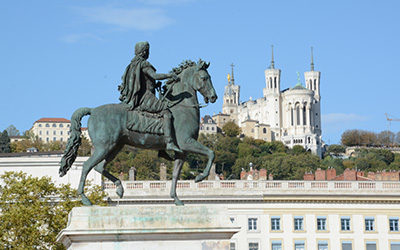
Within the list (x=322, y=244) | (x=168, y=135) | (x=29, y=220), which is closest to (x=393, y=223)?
(x=322, y=244)

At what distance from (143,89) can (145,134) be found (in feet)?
3.17

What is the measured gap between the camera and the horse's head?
66.1 ft

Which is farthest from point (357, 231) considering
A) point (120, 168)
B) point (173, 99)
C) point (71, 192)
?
point (120, 168)

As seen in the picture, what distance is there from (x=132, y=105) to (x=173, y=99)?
93cm

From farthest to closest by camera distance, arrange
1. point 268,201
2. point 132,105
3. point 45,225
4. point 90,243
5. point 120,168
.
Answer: point 120,168 < point 268,201 < point 45,225 < point 132,105 < point 90,243

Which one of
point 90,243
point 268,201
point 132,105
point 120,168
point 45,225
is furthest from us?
point 120,168

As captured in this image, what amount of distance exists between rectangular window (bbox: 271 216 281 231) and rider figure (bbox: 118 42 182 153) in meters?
45.2

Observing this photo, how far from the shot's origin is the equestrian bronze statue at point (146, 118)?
19.6 metres

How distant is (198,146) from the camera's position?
64.4 feet

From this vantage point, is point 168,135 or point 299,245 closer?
→ point 168,135

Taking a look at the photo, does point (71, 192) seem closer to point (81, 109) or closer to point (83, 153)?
point (81, 109)

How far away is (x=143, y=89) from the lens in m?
20.0

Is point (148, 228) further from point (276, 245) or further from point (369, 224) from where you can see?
point (369, 224)

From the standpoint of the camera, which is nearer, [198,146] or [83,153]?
[198,146]
